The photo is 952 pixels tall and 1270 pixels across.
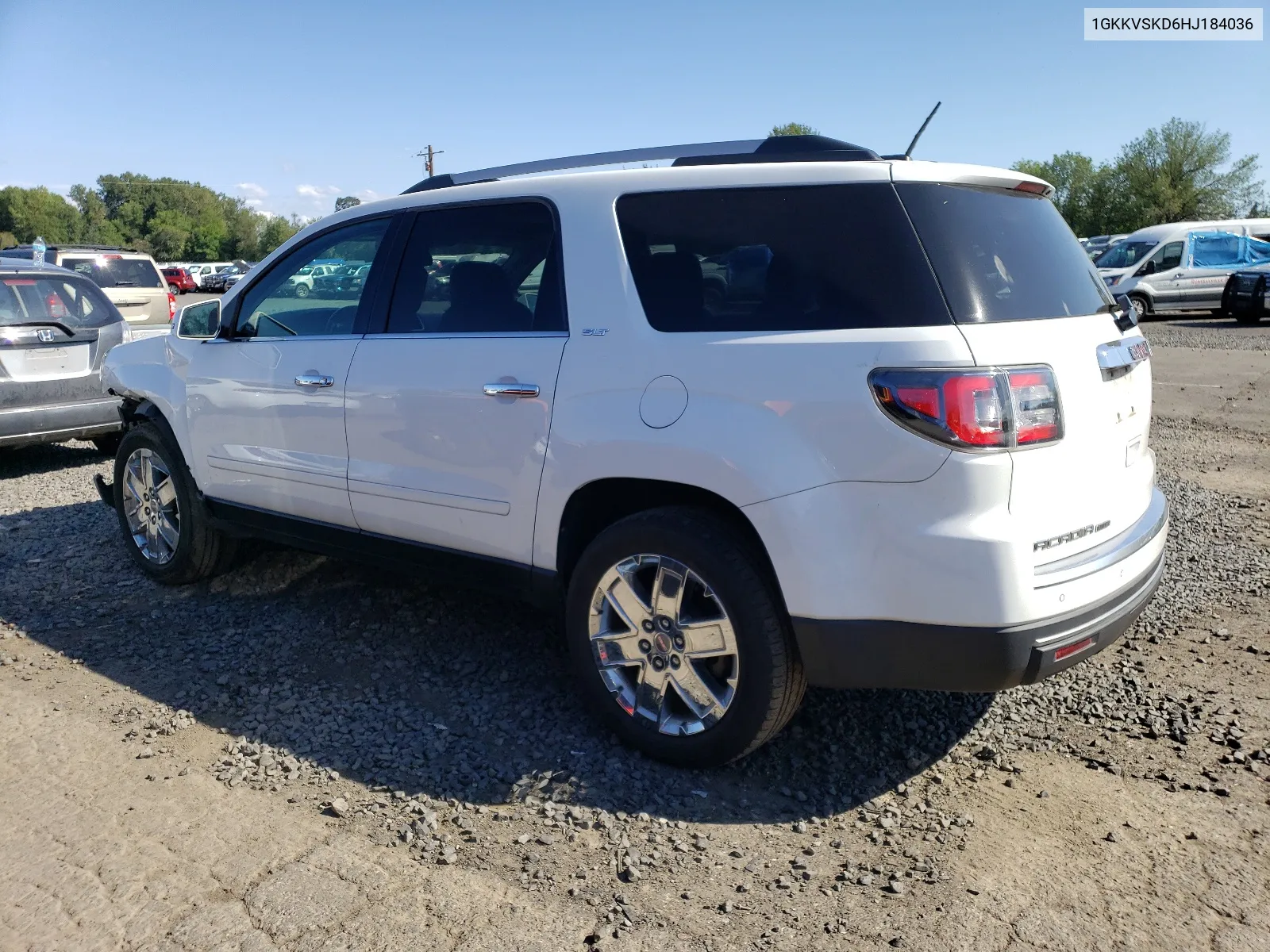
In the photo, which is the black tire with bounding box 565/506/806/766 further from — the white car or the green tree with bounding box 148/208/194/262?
the green tree with bounding box 148/208/194/262

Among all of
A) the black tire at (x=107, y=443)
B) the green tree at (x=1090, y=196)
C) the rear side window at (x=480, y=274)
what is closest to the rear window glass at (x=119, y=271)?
the black tire at (x=107, y=443)

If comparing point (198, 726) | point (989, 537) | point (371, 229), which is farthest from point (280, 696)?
point (989, 537)

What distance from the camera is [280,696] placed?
411cm

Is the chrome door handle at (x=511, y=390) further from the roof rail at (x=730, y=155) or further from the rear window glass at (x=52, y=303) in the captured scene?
the rear window glass at (x=52, y=303)

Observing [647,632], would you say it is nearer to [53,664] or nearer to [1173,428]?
[53,664]

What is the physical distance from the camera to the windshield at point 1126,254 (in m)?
23.6

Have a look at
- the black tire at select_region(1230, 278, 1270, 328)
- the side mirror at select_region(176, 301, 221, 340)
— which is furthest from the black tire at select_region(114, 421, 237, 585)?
the black tire at select_region(1230, 278, 1270, 328)

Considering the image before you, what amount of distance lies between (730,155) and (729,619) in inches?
62.5

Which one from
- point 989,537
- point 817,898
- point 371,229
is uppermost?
point 371,229

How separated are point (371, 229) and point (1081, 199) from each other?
78217 millimetres

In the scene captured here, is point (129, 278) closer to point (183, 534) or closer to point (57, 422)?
point (57, 422)

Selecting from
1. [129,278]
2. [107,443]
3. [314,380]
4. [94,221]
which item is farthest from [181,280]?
[94,221]

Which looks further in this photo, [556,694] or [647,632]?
[556,694]

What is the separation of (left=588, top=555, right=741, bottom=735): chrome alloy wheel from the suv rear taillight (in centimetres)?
84
